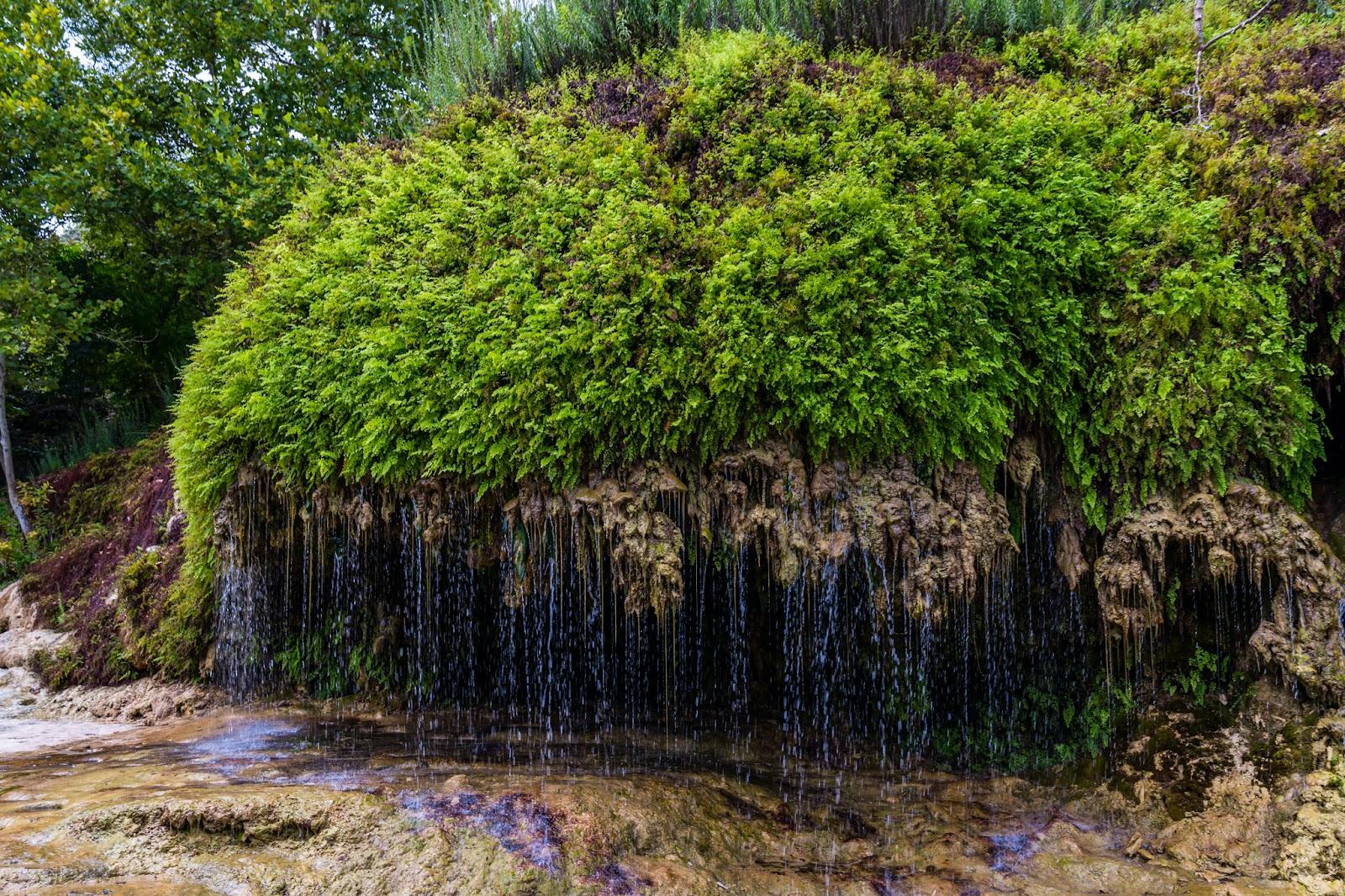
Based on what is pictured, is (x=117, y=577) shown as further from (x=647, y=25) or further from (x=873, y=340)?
(x=873, y=340)

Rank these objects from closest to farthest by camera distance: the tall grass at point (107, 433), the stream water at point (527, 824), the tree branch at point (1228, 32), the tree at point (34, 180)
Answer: the stream water at point (527, 824), the tree branch at point (1228, 32), the tree at point (34, 180), the tall grass at point (107, 433)

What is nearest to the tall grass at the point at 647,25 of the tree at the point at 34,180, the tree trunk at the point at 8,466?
the tree at the point at 34,180

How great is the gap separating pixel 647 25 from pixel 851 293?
515cm

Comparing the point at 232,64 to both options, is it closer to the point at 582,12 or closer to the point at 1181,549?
the point at 582,12

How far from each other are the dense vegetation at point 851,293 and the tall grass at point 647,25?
115 centimetres

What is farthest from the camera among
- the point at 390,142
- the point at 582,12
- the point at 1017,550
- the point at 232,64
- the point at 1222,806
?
the point at 232,64

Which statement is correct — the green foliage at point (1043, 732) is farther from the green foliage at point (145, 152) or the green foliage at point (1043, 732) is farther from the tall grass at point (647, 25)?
the green foliage at point (145, 152)

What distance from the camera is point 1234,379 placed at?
5.02 m

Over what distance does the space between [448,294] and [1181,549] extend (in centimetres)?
570

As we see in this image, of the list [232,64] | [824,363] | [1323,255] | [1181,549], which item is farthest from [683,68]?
[232,64]

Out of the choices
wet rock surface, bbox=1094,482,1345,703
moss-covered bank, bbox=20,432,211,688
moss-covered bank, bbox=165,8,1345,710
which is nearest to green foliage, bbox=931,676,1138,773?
wet rock surface, bbox=1094,482,1345,703

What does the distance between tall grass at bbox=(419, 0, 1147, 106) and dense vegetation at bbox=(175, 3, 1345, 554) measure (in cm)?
115

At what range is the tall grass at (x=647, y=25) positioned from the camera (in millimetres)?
7500

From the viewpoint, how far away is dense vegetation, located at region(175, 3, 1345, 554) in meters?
5.14
